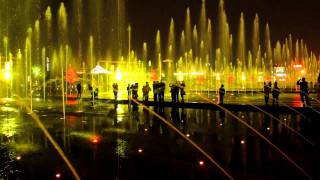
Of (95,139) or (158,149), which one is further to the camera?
(95,139)

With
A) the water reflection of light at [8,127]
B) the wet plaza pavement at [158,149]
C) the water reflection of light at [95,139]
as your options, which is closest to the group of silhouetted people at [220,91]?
the wet plaza pavement at [158,149]

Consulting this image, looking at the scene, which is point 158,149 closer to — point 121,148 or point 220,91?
point 121,148

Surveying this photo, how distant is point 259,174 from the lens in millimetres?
7664

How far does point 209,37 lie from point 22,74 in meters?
38.7

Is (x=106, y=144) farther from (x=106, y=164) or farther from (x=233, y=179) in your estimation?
(x=233, y=179)

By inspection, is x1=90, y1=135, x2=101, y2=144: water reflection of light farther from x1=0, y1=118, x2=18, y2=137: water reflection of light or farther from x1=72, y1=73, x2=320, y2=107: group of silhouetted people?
x1=72, y1=73, x2=320, y2=107: group of silhouetted people

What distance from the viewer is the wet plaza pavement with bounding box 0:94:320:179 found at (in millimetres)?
7922

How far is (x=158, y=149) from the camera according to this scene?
33.7ft

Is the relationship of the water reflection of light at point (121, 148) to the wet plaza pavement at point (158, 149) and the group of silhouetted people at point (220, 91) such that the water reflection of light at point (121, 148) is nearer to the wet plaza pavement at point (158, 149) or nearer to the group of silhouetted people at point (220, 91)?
the wet plaza pavement at point (158, 149)

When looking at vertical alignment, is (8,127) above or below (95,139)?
above

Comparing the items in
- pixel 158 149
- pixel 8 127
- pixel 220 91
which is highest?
pixel 220 91

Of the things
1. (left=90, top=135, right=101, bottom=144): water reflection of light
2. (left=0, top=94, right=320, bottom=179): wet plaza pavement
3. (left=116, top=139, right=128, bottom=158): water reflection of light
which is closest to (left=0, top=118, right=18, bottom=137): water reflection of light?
(left=0, top=94, right=320, bottom=179): wet plaza pavement

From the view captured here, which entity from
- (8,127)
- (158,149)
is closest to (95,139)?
(158,149)

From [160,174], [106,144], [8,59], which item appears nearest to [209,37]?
[8,59]
